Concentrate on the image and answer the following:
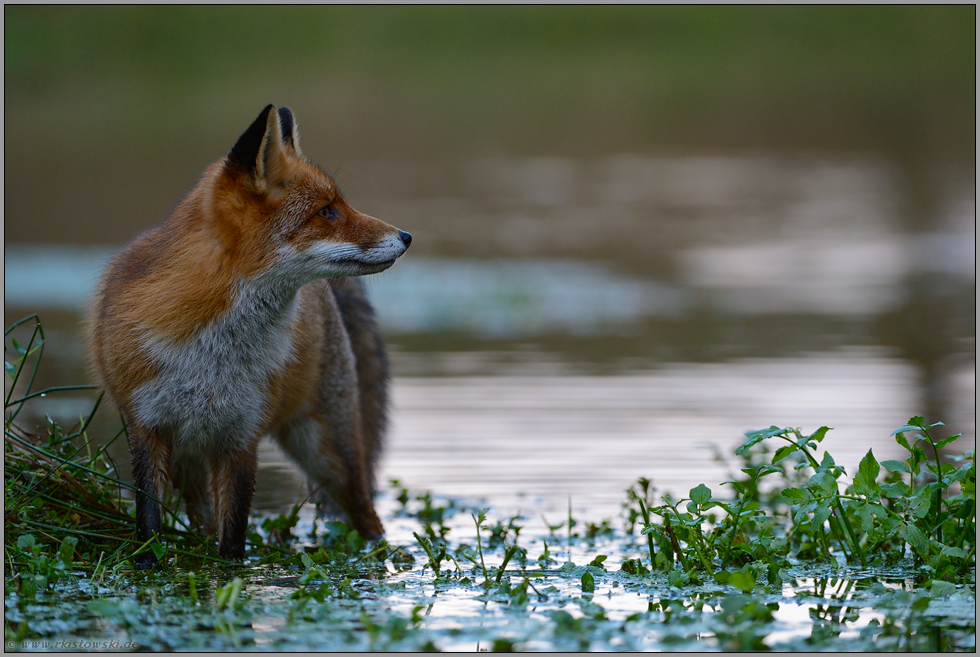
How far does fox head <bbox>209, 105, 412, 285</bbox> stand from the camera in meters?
5.21

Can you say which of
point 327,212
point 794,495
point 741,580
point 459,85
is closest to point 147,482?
point 327,212

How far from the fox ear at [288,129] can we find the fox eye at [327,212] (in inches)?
16.8

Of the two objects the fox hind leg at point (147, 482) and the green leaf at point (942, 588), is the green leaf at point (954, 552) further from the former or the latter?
the fox hind leg at point (147, 482)

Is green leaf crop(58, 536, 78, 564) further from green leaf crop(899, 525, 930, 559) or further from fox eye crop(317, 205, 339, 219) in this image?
green leaf crop(899, 525, 930, 559)

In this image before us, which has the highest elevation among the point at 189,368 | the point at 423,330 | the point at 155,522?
the point at 423,330

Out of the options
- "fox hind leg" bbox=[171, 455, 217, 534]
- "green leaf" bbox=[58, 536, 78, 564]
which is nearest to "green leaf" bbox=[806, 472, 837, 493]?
"fox hind leg" bbox=[171, 455, 217, 534]

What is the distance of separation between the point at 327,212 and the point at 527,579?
1970 millimetres

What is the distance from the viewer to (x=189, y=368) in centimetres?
522

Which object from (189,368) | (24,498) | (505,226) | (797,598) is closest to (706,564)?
(797,598)

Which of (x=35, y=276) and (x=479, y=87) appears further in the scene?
(x=479, y=87)

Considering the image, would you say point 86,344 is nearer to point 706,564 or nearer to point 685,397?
point 706,564

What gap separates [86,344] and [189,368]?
44.6 inches

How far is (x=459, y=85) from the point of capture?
29.4 meters

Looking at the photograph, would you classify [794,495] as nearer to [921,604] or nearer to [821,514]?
[821,514]
